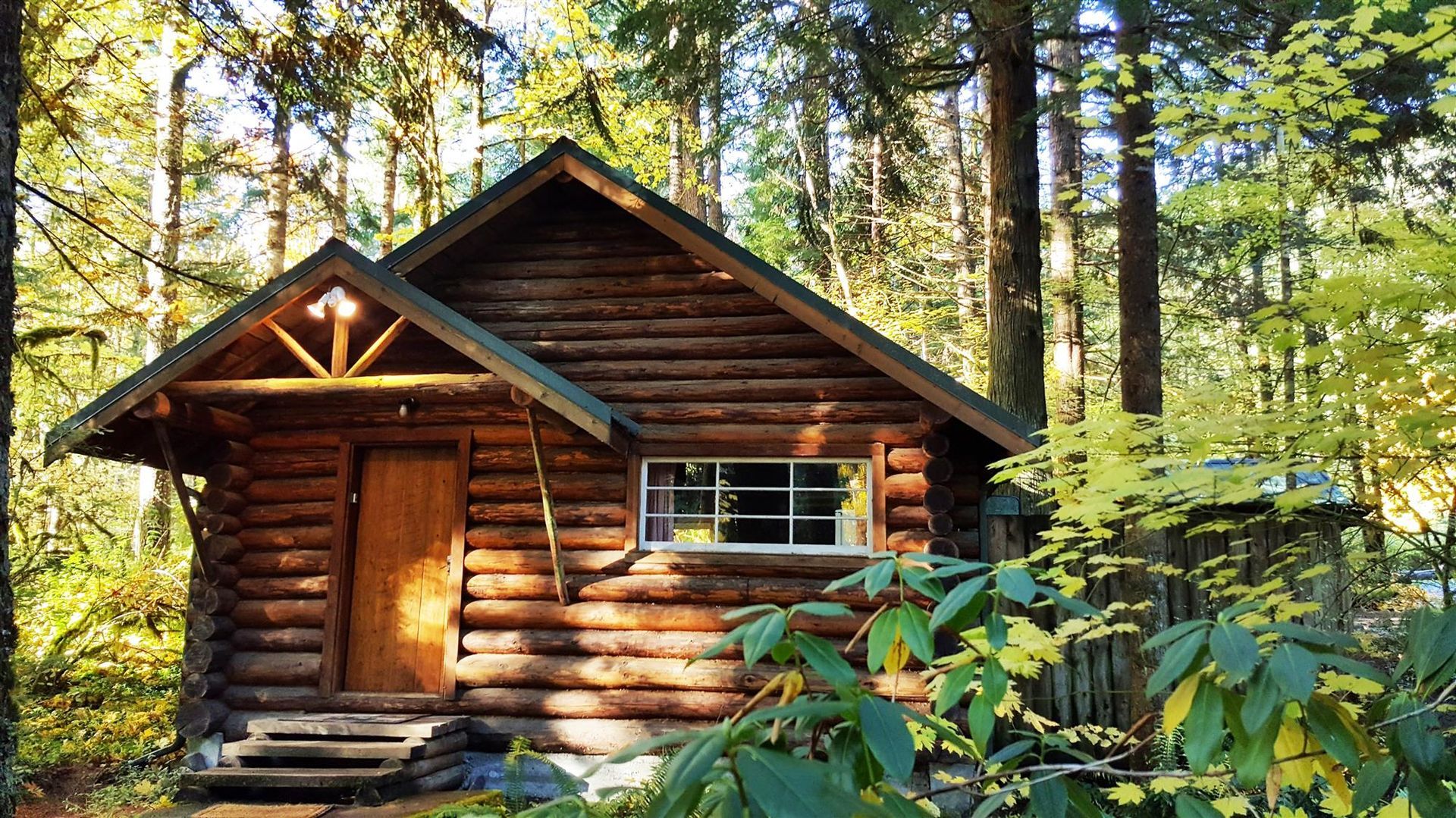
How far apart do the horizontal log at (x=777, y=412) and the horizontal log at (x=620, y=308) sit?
93cm

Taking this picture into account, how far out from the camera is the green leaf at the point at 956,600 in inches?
54.0

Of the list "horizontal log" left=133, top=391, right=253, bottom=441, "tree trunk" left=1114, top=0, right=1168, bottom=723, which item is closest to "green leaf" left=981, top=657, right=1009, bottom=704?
"tree trunk" left=1114, top=0, right=1168, bottom=723

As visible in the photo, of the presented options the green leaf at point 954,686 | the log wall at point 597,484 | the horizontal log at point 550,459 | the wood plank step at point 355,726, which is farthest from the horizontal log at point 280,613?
the green leaf at point 954,686

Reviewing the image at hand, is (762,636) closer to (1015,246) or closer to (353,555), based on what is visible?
(353,555)

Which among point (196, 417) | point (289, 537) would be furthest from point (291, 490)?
point (196, 417)

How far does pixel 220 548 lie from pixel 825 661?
8.44m

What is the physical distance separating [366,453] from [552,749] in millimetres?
3257

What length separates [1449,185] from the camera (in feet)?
29.9

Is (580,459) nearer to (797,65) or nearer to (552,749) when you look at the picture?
(552,749)

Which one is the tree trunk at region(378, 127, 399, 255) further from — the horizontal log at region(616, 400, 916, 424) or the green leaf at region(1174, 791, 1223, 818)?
the green leaf at region(1174, 791, 1223, 818)

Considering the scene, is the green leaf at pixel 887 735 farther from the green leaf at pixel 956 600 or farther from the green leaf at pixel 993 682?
the green leaf at pixel 993 682

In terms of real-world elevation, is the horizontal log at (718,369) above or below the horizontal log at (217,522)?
above

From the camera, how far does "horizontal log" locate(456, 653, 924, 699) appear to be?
749 cm

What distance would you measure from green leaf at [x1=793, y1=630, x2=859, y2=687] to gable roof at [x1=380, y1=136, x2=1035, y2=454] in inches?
227
